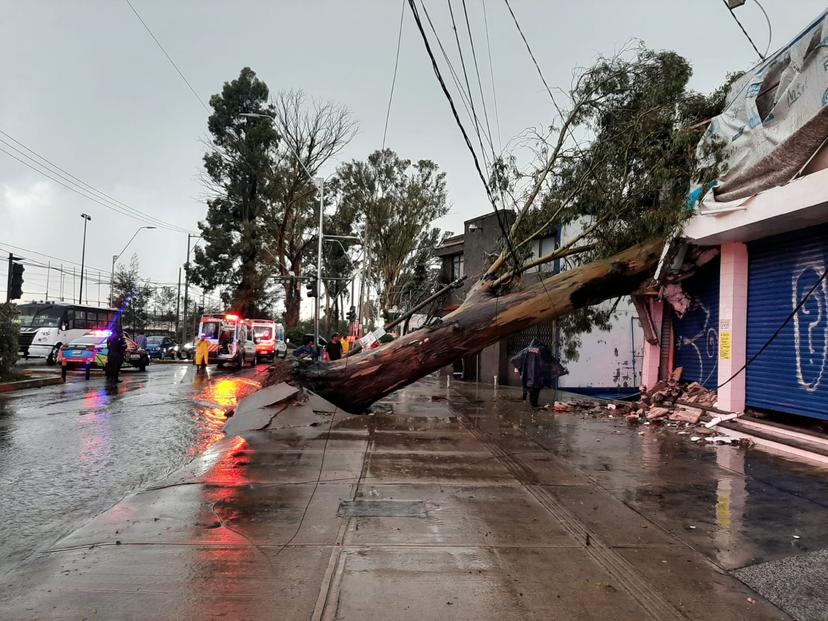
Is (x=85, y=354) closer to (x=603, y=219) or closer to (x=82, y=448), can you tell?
(x=82, y=448)

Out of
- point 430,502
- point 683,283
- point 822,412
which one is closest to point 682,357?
point 683,283

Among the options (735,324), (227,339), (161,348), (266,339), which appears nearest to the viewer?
(735,324)

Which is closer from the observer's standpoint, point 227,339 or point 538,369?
point 538,369

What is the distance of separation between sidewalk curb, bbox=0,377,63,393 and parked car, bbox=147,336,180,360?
59.1ft

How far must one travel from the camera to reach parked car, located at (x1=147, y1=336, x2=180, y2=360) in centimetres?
3581

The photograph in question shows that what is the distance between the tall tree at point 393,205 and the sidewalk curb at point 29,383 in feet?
61.5

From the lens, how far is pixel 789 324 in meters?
9.20

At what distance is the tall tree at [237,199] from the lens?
4253cm

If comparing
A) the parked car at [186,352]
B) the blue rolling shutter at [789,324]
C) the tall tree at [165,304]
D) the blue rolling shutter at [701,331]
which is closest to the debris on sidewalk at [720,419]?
the blue rolling shutter at [789,324]

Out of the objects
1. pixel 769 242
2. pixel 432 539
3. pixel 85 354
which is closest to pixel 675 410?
pixel 769 242

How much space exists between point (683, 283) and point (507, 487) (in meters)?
8.06

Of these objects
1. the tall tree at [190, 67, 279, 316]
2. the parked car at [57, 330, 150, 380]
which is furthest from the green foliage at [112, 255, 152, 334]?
the parked car at [57, 330, 150, 380]

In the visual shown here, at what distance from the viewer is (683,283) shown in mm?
12414

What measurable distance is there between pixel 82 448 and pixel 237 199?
3785 cm
